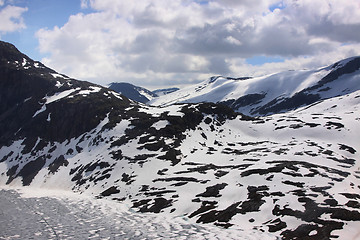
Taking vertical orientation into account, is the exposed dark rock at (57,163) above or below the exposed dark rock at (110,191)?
above

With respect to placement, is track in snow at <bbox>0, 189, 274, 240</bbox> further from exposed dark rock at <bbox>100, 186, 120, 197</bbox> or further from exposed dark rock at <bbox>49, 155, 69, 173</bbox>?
exposed dark rock at <bbox>49, 155, 69, 173</bbox>

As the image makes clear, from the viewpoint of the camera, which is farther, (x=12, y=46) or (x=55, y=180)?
(x=12, y=46)

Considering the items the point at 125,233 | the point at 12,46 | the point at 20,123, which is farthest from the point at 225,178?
the point at 12,46

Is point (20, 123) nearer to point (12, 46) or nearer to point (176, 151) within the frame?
point (12, 46)

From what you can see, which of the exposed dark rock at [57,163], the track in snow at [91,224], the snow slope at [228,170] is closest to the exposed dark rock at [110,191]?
the snow slope at [228,170]

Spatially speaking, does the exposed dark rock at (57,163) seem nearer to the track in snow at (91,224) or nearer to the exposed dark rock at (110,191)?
the exposed dark rock at (110,191)

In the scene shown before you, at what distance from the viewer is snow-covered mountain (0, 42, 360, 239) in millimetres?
46844

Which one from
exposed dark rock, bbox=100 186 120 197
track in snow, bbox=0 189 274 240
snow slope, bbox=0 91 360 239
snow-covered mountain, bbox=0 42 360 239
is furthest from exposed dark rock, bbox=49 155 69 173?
track in snow, bbox=0 189 274 240

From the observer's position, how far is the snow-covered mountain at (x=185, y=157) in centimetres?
4684

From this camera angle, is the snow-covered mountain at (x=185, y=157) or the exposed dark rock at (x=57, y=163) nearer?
the snow-covered mountain at (x=185, y=157)

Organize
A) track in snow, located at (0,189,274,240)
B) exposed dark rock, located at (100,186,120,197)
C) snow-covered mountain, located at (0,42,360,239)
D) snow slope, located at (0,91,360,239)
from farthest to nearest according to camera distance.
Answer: exposed dark rock, located at (100,186,120,197)
snow-covered mountain, located at (0,42,360,239)
snow slope, located at (0,91,360,239)
track in snow, located at (0,189,274,240)

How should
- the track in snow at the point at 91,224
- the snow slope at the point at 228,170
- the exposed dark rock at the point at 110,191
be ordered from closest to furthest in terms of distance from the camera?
the track in snow at the point at 91,224 < the snow slope at the point at 228,170 < the exposed dark rock at the point at 110,191

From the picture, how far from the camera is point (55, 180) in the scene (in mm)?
91438

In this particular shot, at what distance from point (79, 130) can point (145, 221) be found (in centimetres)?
7981
